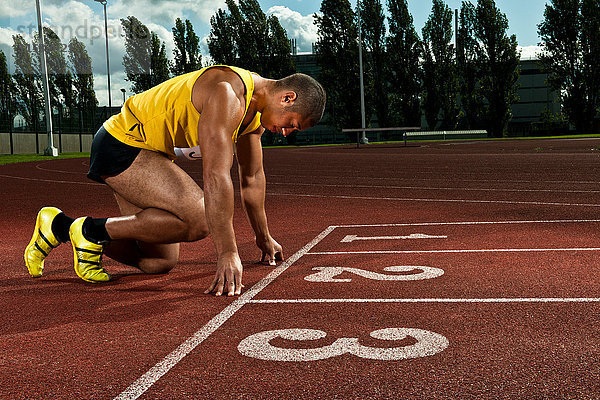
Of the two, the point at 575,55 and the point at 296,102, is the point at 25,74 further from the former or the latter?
the point at 296,102

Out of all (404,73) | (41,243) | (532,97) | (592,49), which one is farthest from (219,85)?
(532,97)

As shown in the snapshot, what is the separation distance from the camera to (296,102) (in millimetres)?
3637

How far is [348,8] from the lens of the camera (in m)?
49.2

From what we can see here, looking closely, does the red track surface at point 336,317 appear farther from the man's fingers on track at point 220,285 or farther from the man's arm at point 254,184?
the man's arm at point 254,184

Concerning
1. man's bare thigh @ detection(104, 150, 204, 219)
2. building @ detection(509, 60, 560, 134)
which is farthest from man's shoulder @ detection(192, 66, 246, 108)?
building @ detection(509, 60, 560, 134)

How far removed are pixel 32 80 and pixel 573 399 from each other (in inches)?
2320

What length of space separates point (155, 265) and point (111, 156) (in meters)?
0.84

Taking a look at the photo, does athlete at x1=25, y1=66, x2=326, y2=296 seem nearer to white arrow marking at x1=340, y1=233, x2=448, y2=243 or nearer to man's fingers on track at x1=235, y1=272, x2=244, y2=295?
man's fingers on track at x1=235, y1=272, x2=244, y2=295

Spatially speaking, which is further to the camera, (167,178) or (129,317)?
(167,178)

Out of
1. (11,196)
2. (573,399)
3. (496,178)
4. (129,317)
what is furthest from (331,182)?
(573,399)

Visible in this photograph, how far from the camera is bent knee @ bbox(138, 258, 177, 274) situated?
444 cm

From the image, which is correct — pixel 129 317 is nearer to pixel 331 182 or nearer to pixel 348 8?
pixel 331 182

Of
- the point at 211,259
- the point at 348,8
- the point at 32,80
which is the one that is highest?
the point at 348,8

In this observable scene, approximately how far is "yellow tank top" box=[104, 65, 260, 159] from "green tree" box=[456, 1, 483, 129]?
4619 cm
